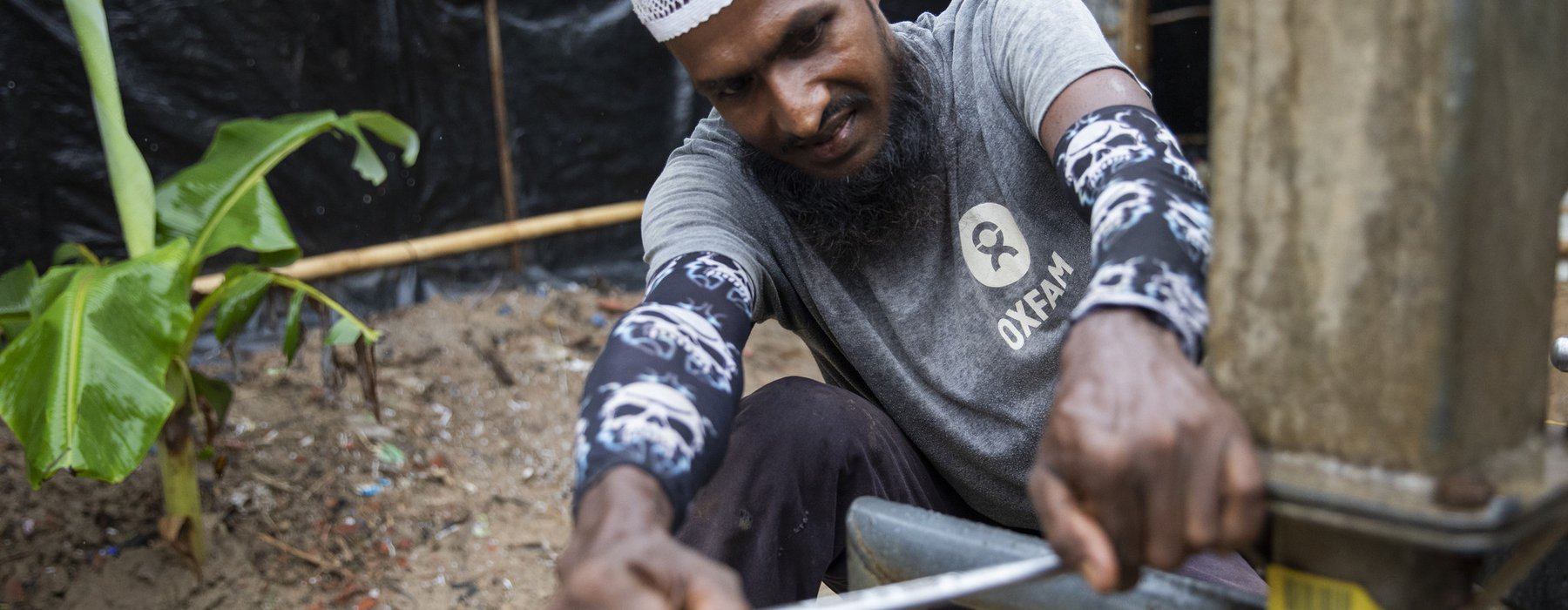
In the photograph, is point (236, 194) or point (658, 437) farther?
point (236, 194)

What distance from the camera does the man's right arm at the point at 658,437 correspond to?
885mm

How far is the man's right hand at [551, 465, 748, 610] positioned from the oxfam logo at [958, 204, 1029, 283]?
911 mm

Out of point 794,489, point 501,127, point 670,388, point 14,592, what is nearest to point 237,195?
point 14,592

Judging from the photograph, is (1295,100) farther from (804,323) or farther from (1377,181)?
(804,323)

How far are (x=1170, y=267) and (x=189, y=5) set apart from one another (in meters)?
3.69

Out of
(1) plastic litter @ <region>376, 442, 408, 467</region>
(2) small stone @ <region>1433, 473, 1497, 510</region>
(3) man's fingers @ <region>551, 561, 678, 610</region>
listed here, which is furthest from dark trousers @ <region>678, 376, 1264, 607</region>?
(1) plastic litter @ <region>376, 442, 408, 467</region>

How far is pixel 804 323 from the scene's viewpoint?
1.97 metres

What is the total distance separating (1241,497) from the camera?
783 mm

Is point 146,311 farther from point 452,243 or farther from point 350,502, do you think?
point 452,243

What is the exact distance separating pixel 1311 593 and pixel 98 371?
203 cm

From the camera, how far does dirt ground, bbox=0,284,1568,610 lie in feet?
8.76

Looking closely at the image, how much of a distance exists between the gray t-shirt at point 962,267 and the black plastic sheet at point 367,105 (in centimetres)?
257

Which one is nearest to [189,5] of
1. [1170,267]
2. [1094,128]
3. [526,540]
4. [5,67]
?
[5,67]

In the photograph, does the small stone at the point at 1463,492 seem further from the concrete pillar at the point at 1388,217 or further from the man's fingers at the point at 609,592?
the man's fingers at the point at 609,592
